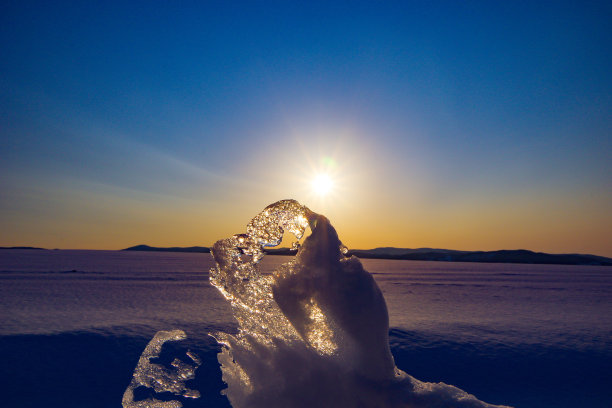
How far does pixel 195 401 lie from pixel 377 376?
3.48 meters

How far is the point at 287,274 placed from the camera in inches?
159

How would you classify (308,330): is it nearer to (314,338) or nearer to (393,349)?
(314,338)

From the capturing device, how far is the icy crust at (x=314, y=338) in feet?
12.0

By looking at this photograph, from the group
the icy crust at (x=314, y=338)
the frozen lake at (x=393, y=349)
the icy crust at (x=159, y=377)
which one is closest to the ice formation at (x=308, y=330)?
the icy crust at (x=314, y=338)

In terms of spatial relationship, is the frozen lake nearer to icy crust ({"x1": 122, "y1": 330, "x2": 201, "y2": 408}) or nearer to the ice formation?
icy crust ({"x1": 122, "y1": 330, "x2": 201, "y2": 408})

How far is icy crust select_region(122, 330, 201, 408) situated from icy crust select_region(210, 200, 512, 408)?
8.12 feet

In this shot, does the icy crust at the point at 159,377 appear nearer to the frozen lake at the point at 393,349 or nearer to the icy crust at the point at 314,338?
the frozen lake at the point at 393,349

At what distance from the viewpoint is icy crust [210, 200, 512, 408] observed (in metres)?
3.64

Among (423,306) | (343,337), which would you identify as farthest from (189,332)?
(423,306)

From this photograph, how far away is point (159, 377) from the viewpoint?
6414 mm

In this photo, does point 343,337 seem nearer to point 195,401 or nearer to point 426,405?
point 426,405

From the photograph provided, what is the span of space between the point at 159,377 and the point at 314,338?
3.87 meters

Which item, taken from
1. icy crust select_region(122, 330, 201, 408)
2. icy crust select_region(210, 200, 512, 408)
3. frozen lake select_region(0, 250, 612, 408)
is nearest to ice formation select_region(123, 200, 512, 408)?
icy crust select_region(210, 200, 512, 408)

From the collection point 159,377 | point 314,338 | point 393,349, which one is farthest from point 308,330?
point 393,349
